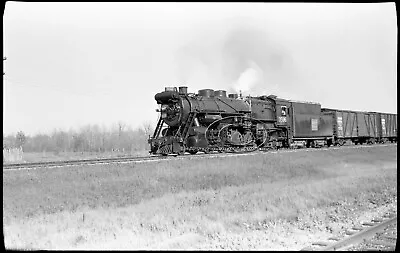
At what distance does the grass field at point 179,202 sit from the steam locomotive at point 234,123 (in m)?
2.94

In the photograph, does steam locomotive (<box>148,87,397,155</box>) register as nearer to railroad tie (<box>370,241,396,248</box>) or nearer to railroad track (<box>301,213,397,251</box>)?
railroad track (<box>301,213,397,251</box>)

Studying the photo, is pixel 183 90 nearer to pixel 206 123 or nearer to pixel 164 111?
pixel 164 111

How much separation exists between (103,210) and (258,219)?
3.92m

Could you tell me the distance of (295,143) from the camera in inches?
947

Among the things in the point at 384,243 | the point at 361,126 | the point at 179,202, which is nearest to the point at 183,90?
the point at 179,202

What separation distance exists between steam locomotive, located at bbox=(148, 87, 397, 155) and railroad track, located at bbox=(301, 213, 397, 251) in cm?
946

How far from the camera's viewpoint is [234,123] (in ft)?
63.5

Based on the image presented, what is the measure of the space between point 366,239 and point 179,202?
4919 millimetres

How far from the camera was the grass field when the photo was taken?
8195 millimetres

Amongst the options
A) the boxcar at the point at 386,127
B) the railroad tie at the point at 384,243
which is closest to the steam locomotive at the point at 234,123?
the boxcar at the point at 386,127

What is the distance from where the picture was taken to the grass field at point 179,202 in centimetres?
820

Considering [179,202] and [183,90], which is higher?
[183,90]

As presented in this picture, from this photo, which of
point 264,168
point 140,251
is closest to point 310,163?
point 264,168

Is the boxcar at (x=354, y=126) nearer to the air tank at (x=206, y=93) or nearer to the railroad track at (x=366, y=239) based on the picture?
the air tank at (x=206, y=93)
